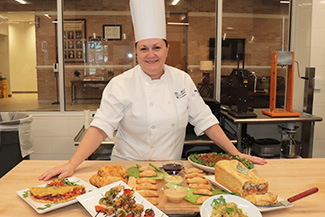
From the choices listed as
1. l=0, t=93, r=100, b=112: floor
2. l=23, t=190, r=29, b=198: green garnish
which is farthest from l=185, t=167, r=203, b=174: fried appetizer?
l=0, t=93, r=100, b=112: floor

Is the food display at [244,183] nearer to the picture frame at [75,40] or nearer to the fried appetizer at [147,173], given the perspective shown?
the fried appetizer at [147,173]

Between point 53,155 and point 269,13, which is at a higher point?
point 269,13

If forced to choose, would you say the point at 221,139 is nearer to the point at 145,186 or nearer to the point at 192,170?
the point at 192,170

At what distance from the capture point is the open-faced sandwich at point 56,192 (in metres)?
1.32

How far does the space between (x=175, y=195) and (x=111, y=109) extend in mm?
813

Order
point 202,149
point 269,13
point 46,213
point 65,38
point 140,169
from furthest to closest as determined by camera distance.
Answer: point 269,13 → point 65,38 → point 202,149 → point 140,169 → point 46,213

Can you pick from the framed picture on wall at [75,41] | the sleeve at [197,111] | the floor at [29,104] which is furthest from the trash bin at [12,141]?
the sleeve at [197,111]

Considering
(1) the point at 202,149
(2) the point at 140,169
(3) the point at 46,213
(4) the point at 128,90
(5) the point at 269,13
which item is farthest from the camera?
(5) the point at 269,13

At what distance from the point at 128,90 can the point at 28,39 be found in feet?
8.83

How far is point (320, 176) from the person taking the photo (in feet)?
5.46

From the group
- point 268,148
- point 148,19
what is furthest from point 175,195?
point 268,148

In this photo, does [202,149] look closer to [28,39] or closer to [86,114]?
[86,114]

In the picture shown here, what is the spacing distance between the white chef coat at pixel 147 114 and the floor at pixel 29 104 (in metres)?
2.19

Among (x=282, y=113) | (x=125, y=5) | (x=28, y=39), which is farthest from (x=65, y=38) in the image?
(x=282, y=113)
